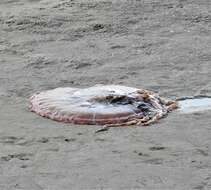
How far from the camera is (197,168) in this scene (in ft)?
17.5

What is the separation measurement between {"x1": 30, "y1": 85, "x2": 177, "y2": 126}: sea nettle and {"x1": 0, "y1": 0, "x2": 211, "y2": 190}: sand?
0.40 ft

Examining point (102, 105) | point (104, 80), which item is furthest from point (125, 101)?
point (104, 80)

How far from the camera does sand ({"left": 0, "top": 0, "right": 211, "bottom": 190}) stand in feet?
17.4

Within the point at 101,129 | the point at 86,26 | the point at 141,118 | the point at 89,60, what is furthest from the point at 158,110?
the point at 86,26

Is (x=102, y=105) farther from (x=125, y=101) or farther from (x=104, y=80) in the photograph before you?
(x=104, y=80)

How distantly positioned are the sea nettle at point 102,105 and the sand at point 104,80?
0.40 ft

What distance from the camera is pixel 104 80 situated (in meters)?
7.43

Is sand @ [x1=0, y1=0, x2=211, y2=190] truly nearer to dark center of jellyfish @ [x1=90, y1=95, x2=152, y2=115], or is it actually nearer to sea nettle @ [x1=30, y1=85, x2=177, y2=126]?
sea nettle @ [x1=30, y1=85, x2=177, y2=126]

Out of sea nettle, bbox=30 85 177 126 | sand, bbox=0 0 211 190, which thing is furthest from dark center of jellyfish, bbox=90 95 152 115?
sand, bbox=0 0 211 190

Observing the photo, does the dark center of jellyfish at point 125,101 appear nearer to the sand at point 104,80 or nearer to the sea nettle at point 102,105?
the sea nettle at point 102,105

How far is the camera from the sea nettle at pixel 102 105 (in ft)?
21.0

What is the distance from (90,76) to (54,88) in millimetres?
461

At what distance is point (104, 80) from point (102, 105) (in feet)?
2.54

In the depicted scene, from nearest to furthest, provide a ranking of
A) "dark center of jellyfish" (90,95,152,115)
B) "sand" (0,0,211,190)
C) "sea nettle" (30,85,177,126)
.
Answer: "sand" (0,0,211,190), "sea nettle" (30,85,177,126), "dark center of jellyfish" (90,95,152,115)
